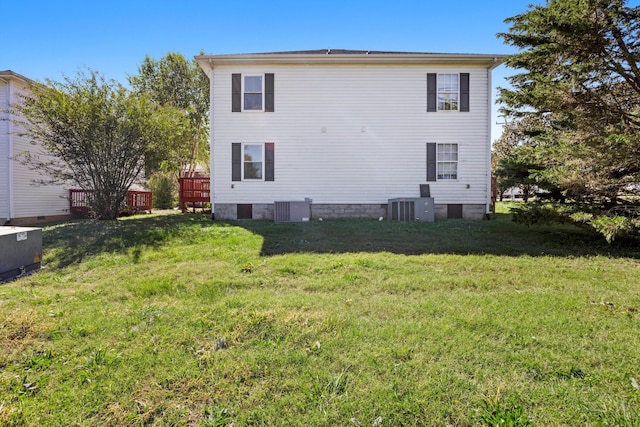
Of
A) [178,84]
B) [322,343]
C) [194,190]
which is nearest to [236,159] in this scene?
[194,190]

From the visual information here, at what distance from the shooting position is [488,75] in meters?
11.5

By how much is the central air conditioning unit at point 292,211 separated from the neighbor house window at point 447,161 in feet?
16.3

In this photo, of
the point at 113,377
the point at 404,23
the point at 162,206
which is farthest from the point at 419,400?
the point at 162,206

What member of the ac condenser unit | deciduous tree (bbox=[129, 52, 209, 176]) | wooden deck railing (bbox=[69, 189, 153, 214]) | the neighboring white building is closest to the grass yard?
the ac condenser unit

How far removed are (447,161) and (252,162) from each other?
7025 mm

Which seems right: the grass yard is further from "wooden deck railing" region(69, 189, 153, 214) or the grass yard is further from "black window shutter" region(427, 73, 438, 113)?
"wooden deck railing" region(69, 189, 153, 214)

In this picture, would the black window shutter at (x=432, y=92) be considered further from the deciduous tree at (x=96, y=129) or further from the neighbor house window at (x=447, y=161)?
the deciduous tree at (x=96, y=129)

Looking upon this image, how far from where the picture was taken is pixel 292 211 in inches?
438

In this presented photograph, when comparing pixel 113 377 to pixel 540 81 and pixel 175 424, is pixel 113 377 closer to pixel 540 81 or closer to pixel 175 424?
pixel 175 424

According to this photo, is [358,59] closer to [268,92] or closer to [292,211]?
[268,92]

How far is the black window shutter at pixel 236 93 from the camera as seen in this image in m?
11.6

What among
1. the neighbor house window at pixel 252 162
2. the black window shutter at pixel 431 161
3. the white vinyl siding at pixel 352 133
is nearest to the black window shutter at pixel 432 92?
the white vinyl siding at pixel 352 133

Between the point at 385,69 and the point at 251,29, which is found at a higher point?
the point at 251,29

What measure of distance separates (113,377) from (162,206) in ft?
61.8
